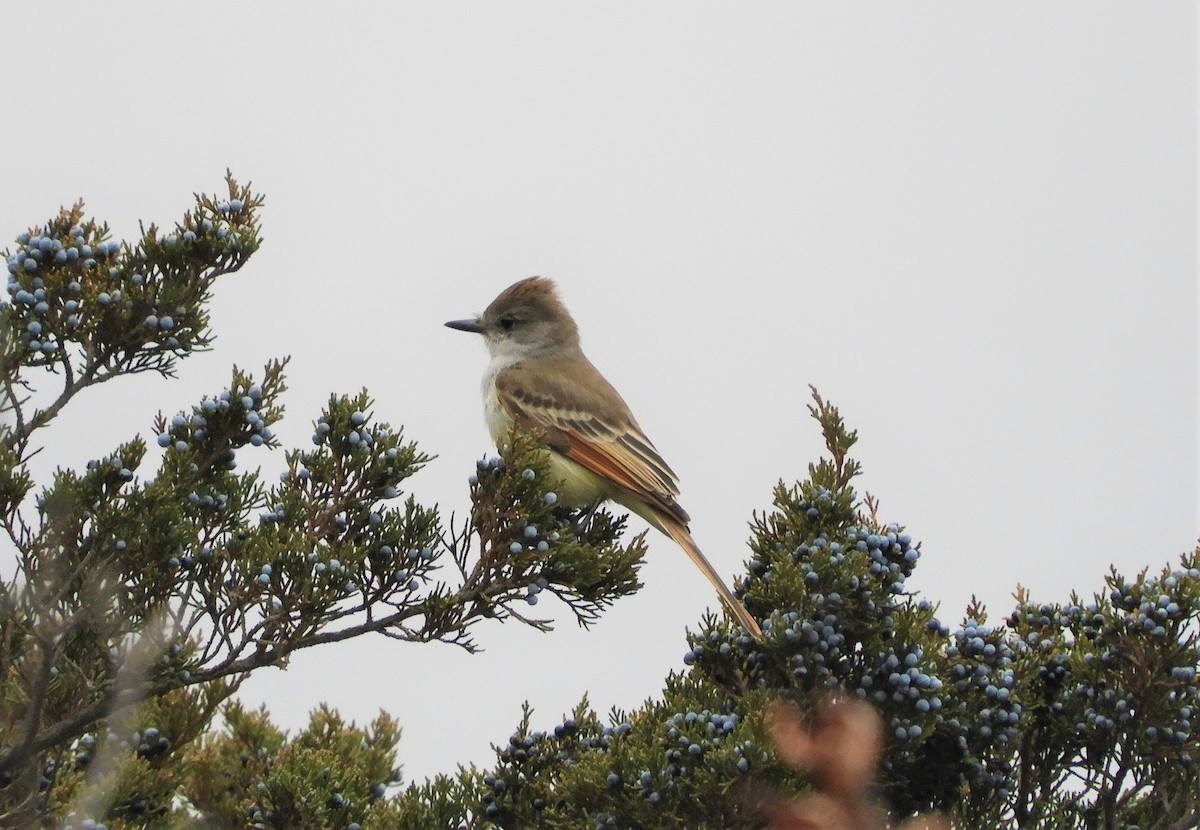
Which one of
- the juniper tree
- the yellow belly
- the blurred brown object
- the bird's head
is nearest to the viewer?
the blurred brown object

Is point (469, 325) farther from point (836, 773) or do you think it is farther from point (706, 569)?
point (836, 773)

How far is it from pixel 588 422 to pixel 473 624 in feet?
10.3

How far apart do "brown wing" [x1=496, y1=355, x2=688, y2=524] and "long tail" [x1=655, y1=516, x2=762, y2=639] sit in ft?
0.18

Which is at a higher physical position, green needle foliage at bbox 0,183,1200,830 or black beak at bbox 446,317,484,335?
black beak at bbox 446,317,484,335

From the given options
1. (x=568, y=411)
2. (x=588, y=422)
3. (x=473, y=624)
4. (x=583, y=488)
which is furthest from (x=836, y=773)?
(x=568, y=411)

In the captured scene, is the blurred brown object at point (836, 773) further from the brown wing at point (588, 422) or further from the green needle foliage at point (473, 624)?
the brown wing at point (588, 422)

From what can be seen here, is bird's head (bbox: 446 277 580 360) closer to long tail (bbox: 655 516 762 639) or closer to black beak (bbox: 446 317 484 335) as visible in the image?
black beak (bbox: 446 317 484 335)

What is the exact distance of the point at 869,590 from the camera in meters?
4.69

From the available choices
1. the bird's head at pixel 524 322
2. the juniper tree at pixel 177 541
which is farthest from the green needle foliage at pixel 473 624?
the bird's head at pixel 524 322

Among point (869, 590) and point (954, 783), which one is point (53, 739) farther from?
point (954, 783)

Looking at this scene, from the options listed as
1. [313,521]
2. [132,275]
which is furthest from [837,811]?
[132,275]

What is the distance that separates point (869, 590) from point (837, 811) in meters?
2.73

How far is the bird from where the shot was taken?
6.98 metres

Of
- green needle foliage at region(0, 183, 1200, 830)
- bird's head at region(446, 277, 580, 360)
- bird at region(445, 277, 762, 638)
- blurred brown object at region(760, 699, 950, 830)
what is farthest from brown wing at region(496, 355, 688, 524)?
blurred brown object at region(760, 699, 950, 830)
